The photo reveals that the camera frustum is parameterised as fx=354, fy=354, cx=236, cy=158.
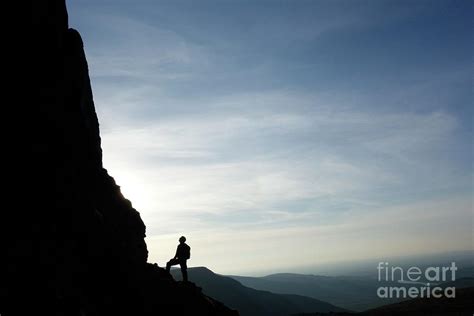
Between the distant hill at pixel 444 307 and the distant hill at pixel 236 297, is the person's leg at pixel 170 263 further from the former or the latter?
the distant hill at pixel 236 297

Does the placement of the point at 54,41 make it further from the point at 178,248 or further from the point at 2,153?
the point at 178,248

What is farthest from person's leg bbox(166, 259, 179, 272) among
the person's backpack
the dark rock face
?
the person's backpack

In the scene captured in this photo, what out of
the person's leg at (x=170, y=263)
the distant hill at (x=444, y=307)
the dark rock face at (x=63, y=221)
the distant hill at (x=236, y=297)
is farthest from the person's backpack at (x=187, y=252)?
the distant hill at (x=236, y=297)

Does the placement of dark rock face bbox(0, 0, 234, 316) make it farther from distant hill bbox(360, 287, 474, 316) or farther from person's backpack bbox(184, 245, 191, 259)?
distant hill bbox(360, 287, 474, 316)

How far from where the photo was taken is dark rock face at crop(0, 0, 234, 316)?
50.5 ft

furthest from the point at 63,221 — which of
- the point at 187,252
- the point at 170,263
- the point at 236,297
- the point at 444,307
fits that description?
the point at 236,297

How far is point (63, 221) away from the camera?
20.9m

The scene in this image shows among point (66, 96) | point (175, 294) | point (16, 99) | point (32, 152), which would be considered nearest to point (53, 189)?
point (32, 152)

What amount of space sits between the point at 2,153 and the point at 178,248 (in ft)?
52.2

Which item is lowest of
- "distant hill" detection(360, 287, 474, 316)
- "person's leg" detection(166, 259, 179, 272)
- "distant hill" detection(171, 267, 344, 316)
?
"distant hill" detection(171, 267, 344, 316)

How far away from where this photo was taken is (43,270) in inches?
634

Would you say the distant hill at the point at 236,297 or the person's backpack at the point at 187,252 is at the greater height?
the person's backpack at the point at 187,252

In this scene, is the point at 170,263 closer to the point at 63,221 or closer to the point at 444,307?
the point at 63,221

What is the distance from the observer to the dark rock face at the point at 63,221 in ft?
50.5
